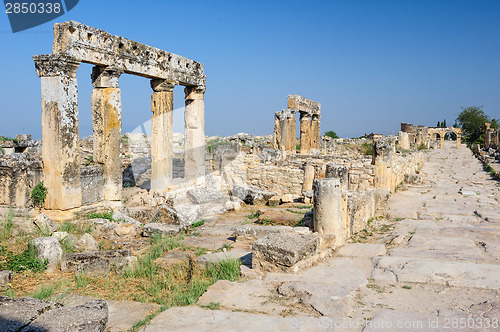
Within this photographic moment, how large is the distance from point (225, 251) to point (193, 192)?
527 centimetres

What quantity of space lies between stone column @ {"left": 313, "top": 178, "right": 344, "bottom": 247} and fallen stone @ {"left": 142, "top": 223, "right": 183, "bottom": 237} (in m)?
3.06

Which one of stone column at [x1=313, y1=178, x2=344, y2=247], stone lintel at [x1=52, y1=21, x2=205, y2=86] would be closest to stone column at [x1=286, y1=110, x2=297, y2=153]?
stone lintel at [x1=52, y1=21, x2=205, y2=86]

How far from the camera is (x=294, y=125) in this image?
20328 mm

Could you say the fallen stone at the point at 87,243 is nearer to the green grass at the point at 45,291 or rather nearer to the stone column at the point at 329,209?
the green grass at the point at 45,291

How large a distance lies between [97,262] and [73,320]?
A: 2999mm

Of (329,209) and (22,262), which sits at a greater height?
(329,209)

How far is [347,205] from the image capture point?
7016 mm

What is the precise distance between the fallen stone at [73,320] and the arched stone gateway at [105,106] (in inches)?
211

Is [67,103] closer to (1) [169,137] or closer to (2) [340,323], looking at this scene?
(1) [169,137]

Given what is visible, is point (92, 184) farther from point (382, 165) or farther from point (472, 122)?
point (472, 122)

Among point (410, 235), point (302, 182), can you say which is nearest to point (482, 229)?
point (410, 235)

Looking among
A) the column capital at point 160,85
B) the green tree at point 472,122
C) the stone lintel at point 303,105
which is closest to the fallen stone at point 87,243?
the column capital at point 160,85

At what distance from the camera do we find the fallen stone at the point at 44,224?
23.3 feet

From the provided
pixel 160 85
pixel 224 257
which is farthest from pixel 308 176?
pixel 224 257
